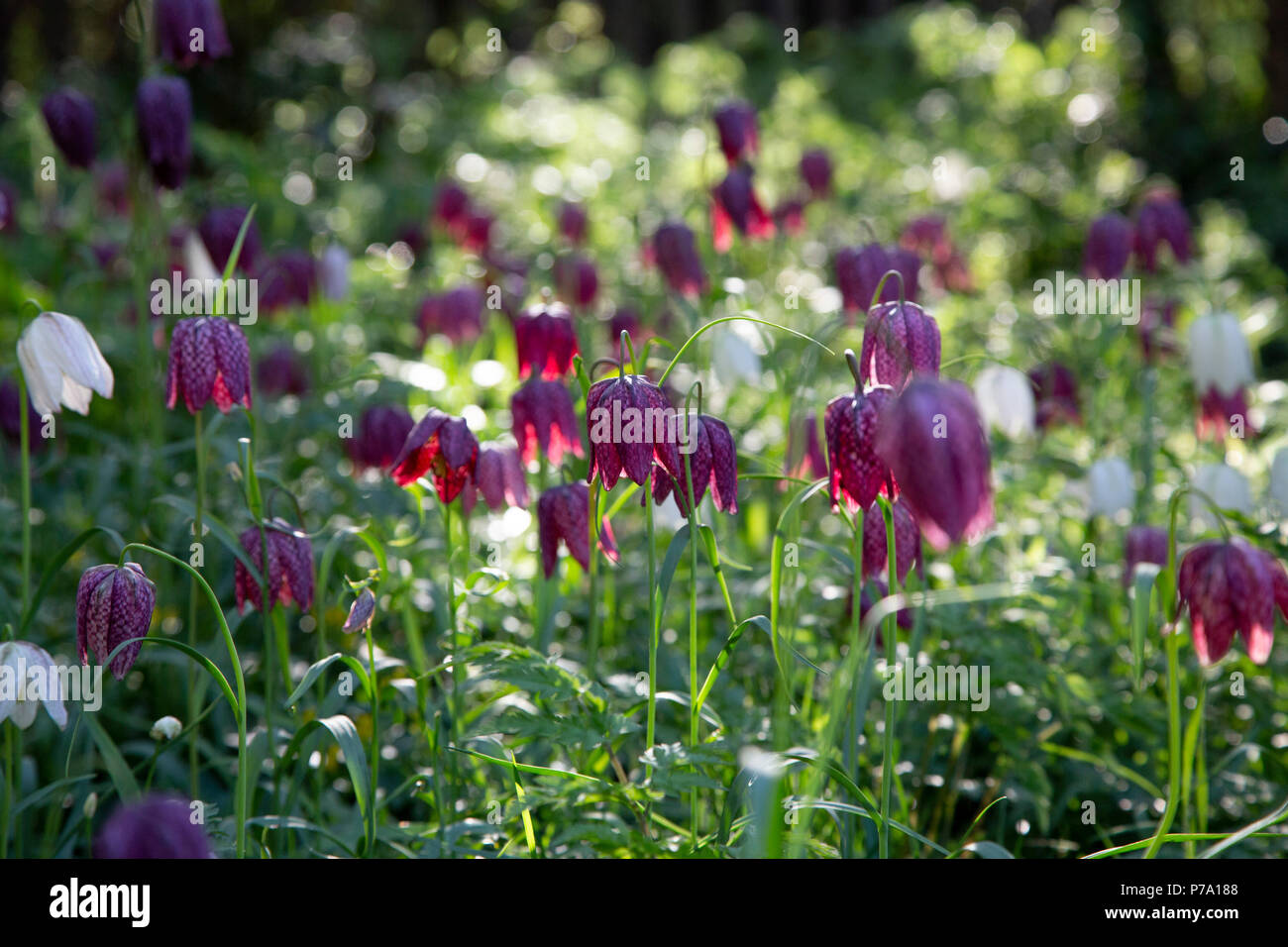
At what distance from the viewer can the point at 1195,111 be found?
20.1ft

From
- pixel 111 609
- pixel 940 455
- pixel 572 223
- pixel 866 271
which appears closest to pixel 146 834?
pixel 111 609

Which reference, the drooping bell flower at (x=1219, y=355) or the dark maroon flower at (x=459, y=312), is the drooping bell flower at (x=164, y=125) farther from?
the drooping bell flower at (x=1219, y=355)

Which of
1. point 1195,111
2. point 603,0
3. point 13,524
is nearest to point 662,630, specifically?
point 13,524

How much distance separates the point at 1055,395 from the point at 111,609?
182 centimetres

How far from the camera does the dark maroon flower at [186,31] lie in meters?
1.85

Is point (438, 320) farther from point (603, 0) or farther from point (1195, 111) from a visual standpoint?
point (603, 0)

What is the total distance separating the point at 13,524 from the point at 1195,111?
6.08 metres

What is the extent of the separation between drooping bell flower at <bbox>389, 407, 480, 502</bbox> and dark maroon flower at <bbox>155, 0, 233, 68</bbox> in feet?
2.97

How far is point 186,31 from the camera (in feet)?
6.06

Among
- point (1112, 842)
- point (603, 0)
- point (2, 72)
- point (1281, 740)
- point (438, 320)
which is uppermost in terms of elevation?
point (603, 0)

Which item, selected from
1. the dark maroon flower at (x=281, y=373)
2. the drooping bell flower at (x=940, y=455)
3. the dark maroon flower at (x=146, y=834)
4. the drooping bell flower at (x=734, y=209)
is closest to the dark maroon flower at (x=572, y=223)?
the drooping bell flower at (x=734, y=209)

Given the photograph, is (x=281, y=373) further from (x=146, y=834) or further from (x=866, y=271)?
(x=146, y=834)
